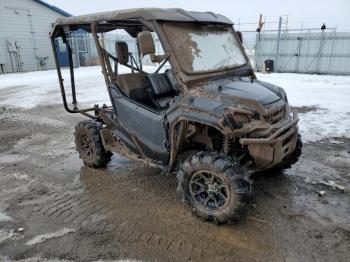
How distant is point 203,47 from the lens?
13.5ft

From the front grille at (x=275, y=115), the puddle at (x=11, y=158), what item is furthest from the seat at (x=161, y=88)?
the puddle at (x=11, y=158)

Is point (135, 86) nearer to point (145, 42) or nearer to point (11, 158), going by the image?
point (145, 42)

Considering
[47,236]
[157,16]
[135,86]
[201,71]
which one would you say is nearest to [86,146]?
[135,86]

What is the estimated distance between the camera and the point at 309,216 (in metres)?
3.80

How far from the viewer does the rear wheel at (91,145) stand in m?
5.13

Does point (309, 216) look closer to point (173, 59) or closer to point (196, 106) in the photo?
point (196, 106)

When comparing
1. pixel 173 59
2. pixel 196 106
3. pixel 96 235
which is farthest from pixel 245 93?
pixel 96 235

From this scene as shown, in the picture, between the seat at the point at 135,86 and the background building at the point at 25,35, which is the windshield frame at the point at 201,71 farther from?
the background building at the point at 25,35

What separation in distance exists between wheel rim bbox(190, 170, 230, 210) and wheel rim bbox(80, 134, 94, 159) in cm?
224

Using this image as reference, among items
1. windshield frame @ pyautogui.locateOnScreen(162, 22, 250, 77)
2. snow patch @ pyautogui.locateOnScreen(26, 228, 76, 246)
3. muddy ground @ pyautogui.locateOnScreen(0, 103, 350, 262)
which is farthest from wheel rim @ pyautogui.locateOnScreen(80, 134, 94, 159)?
windshield frame @ pyautogui.locateOnScreen(162, 22, 250, 77)

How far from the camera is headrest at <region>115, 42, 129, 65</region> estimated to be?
4.66 metres

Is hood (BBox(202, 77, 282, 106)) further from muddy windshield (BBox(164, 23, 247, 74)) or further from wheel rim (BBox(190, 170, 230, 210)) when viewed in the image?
wheel rim (BBox(190, 170, 230, 210))

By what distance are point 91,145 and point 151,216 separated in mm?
1888

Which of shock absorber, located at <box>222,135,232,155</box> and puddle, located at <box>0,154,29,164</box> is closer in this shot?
shock absorber, located at <box>222,135,232,155</box>
